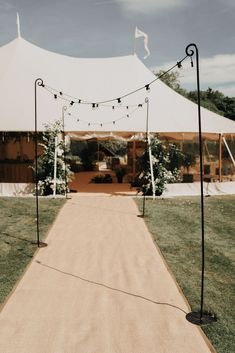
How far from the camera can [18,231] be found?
32.2 feet

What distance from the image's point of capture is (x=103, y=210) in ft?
40.9

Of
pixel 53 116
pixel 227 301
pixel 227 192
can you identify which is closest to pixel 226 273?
pixel 227 301

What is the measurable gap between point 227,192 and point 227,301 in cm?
1101

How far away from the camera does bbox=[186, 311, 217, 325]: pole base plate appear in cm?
515

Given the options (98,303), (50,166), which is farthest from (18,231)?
(50,166)

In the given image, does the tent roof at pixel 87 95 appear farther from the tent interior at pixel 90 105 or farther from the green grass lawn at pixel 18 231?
the green grass lawn at pixel 18 231

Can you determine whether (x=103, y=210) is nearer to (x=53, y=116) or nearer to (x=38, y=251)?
(x=38, y=251)

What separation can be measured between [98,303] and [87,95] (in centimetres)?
1312

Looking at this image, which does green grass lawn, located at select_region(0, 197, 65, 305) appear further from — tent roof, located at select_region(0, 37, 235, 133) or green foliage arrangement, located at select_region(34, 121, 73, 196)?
tent roof, located at select_region(0, 37, 235, 133)

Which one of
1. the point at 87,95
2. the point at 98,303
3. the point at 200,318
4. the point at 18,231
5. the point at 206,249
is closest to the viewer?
the point at 200,318

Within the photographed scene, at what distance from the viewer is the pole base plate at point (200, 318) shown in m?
5.15

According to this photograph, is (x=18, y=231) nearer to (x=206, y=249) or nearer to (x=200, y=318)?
(x=206, y=249)

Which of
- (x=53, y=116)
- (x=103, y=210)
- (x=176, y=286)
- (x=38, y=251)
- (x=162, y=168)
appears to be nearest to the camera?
(x=176, y=286)

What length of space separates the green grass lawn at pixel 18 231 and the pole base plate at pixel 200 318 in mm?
2839
